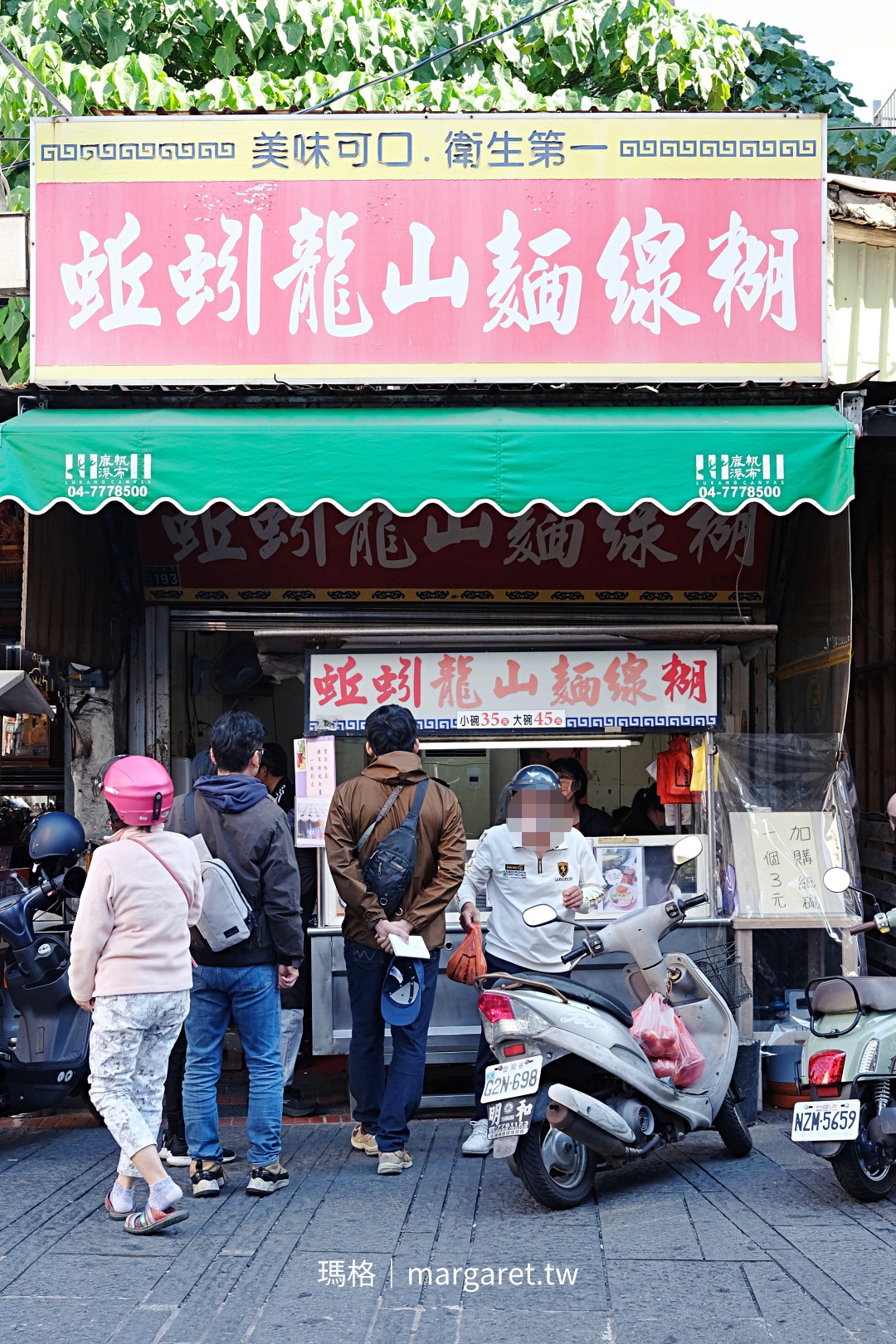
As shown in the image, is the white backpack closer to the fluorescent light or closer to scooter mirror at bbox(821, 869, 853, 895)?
the fluorescent light

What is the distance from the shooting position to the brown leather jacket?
521 centimetres

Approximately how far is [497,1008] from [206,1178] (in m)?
1.41

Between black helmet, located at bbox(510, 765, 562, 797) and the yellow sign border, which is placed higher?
the yellow sign border

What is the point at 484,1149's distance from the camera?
5.47 m

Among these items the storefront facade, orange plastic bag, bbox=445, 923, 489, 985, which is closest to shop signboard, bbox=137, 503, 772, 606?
the storefront facade

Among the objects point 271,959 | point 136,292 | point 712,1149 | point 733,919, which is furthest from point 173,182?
point 712,1149

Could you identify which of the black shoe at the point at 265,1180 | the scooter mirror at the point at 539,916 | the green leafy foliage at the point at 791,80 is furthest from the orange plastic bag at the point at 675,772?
the green leafy foliage at the point at 791,80

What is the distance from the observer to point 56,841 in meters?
6.23

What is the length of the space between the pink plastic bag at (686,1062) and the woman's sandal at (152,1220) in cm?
208

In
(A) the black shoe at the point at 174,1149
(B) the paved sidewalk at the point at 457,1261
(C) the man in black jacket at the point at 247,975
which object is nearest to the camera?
(B) the paved sidewalk at the point at 457,1261

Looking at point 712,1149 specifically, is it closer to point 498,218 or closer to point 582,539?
point 582,539

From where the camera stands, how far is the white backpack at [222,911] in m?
4.68

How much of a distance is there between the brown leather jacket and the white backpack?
60 cm

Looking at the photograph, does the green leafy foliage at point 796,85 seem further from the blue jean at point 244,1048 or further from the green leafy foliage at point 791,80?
the blue jean at point 244,1048
